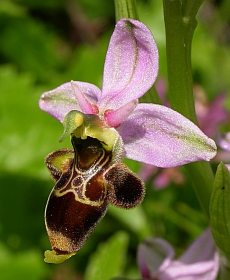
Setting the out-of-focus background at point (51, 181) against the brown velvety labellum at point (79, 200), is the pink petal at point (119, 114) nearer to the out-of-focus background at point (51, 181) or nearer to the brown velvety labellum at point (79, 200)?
the brown velvety labellum at point (79, 200)

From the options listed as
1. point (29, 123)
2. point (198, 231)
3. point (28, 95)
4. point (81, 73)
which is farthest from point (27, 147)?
point (198, 231)

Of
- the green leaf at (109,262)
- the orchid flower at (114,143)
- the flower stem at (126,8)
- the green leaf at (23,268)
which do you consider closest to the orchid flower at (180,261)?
the green leaf at (109,262)

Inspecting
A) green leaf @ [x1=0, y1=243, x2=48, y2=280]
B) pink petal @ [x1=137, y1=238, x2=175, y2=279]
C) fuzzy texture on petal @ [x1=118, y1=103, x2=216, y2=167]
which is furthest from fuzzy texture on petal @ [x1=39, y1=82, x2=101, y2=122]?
green leaf @ [x1=0, y1=243, x2=48, y2=280]

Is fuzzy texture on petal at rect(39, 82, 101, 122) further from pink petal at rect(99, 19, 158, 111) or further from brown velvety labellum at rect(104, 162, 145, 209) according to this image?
brown velvety labellum at rect(104, 162, 145, 209)

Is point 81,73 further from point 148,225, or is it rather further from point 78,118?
point 78,118

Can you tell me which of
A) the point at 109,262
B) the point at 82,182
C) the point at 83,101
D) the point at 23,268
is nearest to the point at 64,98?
the point at 83,101

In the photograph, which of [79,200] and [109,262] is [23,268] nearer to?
[109,262]
